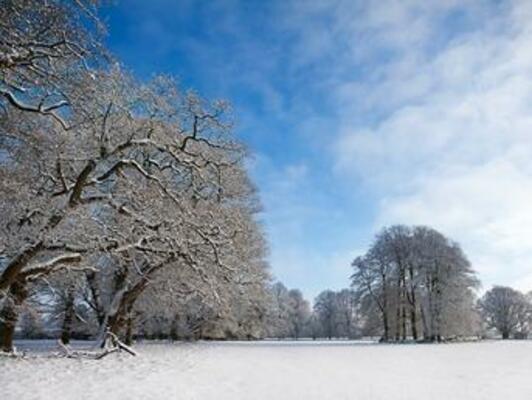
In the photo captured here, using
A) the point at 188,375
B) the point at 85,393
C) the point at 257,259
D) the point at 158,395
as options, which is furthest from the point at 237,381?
the point at 257,259

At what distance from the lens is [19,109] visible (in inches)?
401

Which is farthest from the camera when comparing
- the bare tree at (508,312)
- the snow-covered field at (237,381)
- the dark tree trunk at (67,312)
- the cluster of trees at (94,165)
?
the bare tree at (508,312)

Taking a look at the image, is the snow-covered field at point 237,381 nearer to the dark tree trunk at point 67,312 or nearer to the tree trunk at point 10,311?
the tree trunk at point 10,311

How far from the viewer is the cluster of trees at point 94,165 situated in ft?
29.1

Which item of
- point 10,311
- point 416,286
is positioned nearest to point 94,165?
point 10,311

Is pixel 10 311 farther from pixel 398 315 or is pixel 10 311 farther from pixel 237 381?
Result: pixel 398 315

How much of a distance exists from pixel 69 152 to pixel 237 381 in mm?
7181

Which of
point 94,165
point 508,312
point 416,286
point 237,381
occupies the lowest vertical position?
point 237,381

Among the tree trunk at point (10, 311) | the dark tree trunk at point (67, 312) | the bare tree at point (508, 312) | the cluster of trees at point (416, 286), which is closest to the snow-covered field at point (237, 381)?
the tree trunk at point (10, 311)

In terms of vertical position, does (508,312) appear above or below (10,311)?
above

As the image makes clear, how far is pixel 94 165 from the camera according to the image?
12000mm

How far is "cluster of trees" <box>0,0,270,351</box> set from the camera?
8.85 metres

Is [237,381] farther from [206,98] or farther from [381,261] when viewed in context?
[381,261]

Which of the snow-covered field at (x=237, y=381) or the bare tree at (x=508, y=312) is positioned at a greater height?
the bare tree at (x=508, y=312)
